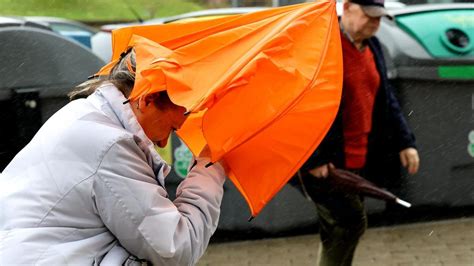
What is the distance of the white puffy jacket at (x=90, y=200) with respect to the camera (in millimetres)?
2188

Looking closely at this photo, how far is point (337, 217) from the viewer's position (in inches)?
172

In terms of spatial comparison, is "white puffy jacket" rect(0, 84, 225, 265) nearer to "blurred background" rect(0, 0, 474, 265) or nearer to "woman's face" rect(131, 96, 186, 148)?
"woman's face" rect(131, 96, 186, 148)

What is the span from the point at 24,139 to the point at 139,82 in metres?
3.12

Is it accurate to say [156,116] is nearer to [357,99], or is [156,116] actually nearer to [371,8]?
[357,99]

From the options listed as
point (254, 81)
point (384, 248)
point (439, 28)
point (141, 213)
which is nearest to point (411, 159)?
point (384, 248)

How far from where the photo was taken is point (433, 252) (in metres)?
6.04

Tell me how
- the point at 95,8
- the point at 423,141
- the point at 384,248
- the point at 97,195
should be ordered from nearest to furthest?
1. the point at 97,195
2. the point at 384,248
3. the point at 423,141
4. the point at 95,8

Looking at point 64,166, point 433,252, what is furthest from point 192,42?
point 433,252

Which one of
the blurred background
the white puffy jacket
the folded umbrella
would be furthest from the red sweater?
the white puffy jacket

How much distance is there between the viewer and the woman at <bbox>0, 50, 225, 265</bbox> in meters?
2.19

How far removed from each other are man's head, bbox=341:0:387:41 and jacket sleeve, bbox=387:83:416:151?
0.42m

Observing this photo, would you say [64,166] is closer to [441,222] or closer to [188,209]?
[188,209]

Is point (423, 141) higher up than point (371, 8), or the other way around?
point (371, 8)

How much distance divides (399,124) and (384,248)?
176 centimetres
